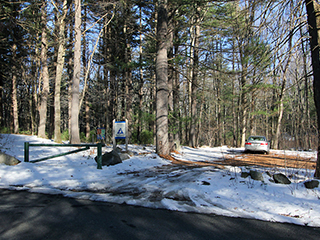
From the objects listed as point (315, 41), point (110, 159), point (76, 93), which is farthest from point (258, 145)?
point (76, 93)

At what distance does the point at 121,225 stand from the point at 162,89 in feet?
29.9

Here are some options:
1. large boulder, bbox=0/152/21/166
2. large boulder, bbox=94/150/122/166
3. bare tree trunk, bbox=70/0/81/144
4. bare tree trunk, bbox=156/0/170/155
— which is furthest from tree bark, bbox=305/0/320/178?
bare tree trunk, bbox=70/0/81/144

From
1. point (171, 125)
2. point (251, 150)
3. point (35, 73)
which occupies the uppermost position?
point (35, 73)

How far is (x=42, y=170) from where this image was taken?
7.34m

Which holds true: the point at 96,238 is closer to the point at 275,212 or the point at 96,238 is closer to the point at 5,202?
the point at 5,202

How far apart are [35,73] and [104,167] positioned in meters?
25.9

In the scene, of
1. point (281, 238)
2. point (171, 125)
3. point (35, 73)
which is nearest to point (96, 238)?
point (281, 238)

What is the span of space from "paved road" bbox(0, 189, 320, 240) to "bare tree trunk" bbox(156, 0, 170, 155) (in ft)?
24.9

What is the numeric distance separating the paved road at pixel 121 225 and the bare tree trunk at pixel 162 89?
759 cm

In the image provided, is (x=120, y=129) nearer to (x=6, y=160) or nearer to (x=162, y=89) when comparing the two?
(x=162, y=89)

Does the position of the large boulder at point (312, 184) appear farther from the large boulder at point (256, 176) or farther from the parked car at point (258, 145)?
the parked car at point (258, 145)

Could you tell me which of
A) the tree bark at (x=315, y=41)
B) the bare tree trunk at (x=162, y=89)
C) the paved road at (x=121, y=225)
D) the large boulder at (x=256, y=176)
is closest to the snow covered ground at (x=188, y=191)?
the large boulder at (x=256, y=176)

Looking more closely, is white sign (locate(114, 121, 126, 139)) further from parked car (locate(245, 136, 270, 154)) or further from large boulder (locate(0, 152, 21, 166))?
parked car (locate(245, 136, 270, 154))

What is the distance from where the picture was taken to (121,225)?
328 centimetres
